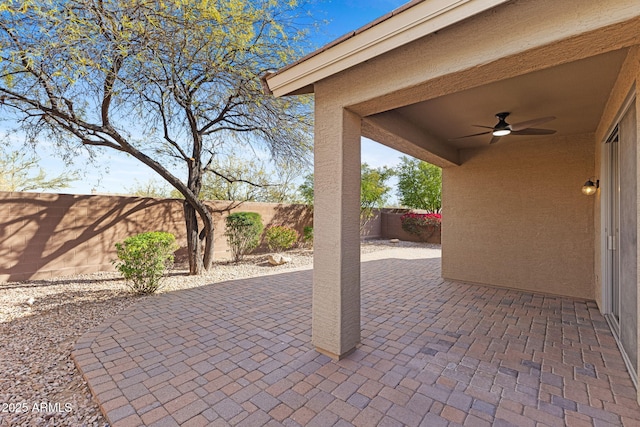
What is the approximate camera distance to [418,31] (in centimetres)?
217

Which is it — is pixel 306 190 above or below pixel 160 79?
below

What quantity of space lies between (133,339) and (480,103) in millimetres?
5263

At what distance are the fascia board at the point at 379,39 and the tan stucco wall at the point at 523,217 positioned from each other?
4669mm

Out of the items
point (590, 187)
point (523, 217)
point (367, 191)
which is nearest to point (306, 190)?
point (367, 191)

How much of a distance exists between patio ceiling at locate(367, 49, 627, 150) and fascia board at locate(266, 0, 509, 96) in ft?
3.07

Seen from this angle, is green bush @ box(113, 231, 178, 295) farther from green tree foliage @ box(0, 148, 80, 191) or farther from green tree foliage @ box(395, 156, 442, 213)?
green tree foliage @ box(395, 156, 442, 213)

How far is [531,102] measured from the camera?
362cm

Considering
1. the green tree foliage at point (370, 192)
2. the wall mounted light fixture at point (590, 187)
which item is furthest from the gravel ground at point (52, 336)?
the green tree foliage at point (370, 192)

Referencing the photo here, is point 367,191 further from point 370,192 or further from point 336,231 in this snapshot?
point 336,231

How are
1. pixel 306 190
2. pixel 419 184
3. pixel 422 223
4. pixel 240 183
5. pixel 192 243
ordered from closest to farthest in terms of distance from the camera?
pixel 192 243 < pixel 240 183 < pixel 306 190 < pixel 422 223 < pixel 419 184

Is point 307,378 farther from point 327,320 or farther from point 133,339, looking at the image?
point 133,339

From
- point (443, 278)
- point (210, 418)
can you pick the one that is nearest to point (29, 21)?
point (210, 418)

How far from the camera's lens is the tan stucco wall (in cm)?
502

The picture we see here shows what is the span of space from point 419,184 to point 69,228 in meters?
15.1
